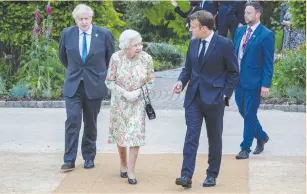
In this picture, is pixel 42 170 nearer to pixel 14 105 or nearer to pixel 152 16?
pixel 14 105

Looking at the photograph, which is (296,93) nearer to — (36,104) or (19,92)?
(36,104)

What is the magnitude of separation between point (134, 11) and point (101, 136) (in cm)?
1237

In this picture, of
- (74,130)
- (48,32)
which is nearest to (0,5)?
(48,32)

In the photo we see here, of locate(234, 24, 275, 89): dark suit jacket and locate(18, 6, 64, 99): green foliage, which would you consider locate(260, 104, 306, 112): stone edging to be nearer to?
locate(18, 6, 64, 99): green foliage

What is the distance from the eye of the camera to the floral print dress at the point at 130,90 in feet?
28.4

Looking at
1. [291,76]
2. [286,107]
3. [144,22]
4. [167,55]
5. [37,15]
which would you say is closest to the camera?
[286,107]

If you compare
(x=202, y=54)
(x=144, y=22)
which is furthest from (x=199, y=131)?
(x=144, y=22)

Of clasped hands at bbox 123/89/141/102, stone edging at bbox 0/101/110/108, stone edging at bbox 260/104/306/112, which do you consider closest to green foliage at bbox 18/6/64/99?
stone edging at bbox 0/101/110/108

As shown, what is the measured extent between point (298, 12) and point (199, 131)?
6.94m

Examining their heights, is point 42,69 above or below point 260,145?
above

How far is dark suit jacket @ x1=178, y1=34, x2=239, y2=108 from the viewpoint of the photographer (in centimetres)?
841

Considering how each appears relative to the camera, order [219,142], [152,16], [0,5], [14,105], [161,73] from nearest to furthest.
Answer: [219,142], [14,105], [0,5], [161,73], [152,16]

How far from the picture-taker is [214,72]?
845cm

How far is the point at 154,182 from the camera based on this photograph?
28.3 feet
